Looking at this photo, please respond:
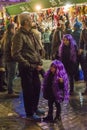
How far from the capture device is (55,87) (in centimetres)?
751

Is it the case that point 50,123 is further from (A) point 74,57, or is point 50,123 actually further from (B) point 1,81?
(B) point 1,81

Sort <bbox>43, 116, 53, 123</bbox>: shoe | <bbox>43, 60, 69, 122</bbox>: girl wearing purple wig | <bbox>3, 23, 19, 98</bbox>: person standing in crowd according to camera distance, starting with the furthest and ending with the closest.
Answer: <bbox>3, 23, 19, 98</bbox>: person standing in crowd → <bbox>43, 116, 53, 123</bbox>: shoe → <bbox>43, 60, 69, 122</bbox>: girl wearing purple wig

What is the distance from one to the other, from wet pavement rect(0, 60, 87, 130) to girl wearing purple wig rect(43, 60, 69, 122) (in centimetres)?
28

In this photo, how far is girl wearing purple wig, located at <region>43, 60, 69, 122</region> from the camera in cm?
752

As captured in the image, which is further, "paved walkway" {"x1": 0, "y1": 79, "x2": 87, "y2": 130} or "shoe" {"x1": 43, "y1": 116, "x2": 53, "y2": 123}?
"shoe" {"x1": 43, "y1": 116, "x2": 53, "y2": 123}

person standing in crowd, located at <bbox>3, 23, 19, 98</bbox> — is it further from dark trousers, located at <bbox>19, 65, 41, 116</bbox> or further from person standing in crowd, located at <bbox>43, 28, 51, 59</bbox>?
person standing in crowd, located at <bbox>43, 28, 51, 59</bbox>

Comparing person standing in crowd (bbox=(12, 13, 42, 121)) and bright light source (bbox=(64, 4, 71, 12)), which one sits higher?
bright light source (bbox=(64, 4, 71, 12))

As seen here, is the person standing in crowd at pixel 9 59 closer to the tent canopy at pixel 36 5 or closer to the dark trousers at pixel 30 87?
the dark trousers at pixel 30 87

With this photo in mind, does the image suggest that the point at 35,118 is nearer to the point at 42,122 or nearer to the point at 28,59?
the point at 42,122

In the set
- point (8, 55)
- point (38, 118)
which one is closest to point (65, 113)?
point (38, 118)

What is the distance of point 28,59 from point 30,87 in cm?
54

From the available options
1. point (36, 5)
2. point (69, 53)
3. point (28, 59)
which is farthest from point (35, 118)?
point (36, 5)

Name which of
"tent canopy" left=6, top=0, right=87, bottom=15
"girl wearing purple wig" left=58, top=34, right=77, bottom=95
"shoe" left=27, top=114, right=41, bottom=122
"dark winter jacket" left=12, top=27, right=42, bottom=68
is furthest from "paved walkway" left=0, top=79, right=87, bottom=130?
"tent canopy" left=6, top=0, right=87, bottom=15

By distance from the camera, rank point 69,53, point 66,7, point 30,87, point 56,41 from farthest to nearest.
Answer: point 66,7
point 56,41
point 69,53
point 30,87
